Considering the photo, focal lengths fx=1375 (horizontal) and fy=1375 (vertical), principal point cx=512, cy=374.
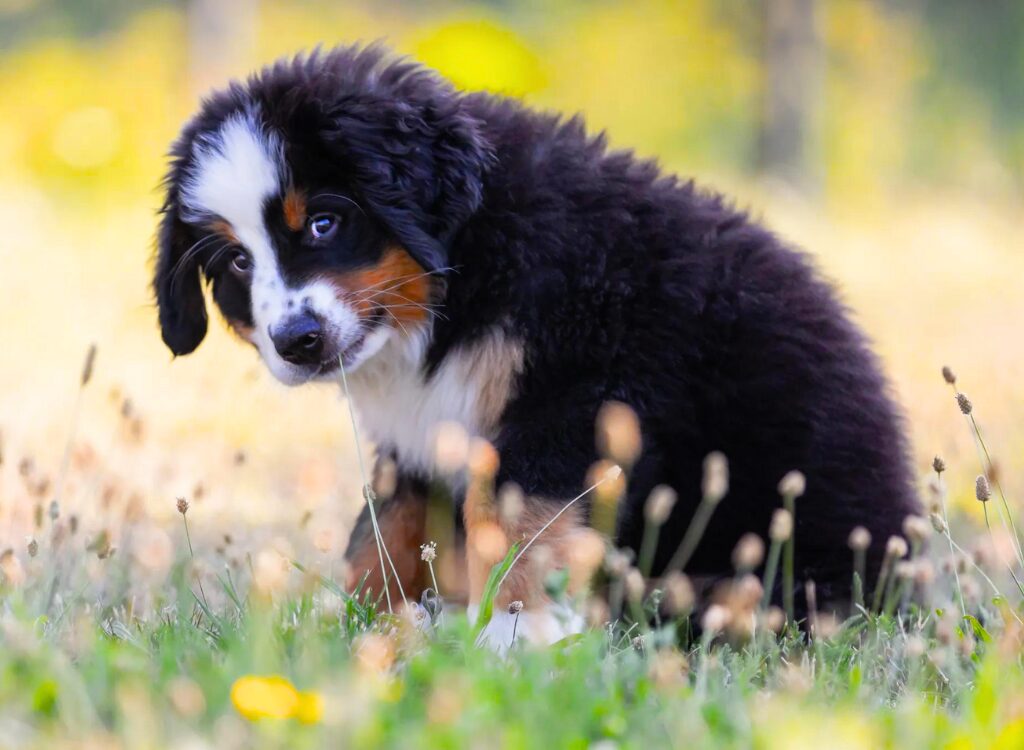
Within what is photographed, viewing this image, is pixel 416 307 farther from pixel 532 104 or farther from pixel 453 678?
pixel 453 678

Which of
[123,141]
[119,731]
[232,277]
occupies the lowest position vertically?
[123,141]

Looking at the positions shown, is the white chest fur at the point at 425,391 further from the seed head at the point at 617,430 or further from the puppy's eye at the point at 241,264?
the puppy's eye at the point at 241,264

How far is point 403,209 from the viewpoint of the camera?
10.1ft

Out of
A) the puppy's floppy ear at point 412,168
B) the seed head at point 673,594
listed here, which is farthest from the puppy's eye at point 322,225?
the seed head at point 673,594

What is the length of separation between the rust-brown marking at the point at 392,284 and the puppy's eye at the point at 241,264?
280 millimetres

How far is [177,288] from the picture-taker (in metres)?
3.51

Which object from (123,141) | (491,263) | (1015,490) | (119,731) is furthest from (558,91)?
(119,731)

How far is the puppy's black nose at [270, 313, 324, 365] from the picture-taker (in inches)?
121

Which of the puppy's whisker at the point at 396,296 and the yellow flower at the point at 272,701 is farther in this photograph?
the puppy's whisker at the point at 396,296

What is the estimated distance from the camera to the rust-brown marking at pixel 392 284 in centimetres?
314

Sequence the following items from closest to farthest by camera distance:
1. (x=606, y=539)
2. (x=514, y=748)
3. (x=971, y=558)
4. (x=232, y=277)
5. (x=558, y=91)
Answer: (x=514, y=748)
(x=971, y=558)
(x=606, y=539)
(x=232, y=277)
(x=558, y=91)

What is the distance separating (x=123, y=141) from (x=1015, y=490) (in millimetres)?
10376

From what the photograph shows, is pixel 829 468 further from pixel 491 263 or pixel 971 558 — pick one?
pixel 491 263

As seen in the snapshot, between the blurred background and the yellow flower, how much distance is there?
843 millimetres
